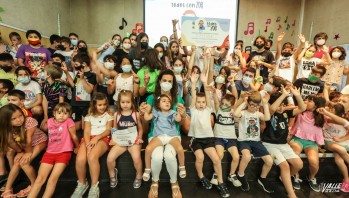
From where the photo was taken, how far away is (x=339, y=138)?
110 inches

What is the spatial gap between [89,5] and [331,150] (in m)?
7.92

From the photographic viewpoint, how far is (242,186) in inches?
99.7

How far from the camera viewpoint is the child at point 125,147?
2.44 m

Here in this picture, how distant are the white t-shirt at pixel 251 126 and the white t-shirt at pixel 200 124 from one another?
0.45m

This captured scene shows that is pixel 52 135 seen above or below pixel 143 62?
below

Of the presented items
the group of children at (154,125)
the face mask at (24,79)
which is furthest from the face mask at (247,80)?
the face mask at (24,79)

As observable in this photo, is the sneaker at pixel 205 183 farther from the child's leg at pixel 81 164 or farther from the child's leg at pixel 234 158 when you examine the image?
the child's leg at pixel 81 164

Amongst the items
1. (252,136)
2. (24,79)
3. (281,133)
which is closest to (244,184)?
(252,136)

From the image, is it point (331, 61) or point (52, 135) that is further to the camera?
point (331, 61)

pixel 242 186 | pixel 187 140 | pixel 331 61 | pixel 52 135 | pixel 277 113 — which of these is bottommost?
pixel 242 186

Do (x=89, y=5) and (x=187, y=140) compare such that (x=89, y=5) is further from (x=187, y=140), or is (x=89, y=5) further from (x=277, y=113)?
(x=277, y=113)

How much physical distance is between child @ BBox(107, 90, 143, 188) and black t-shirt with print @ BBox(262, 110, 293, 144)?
174 cm

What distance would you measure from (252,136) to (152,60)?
1.90 metres

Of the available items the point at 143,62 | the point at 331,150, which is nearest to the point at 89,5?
→ the point at 143,62
